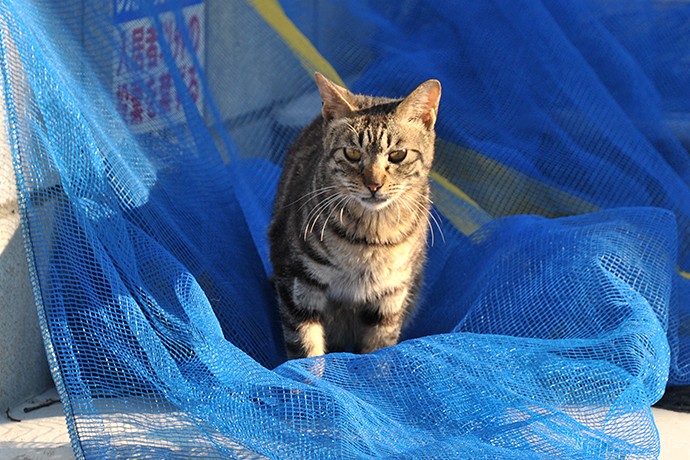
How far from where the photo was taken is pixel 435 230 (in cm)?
371

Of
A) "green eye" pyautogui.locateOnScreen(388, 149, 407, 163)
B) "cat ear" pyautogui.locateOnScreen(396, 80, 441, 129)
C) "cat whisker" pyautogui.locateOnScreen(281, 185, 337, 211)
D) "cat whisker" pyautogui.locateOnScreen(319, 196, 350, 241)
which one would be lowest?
"cat whisker" pyautogui.locateOnScreen(319, 196, 350, 241)

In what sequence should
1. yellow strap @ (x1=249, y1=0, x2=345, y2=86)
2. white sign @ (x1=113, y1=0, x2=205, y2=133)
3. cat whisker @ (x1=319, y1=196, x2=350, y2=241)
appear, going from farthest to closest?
yellow strap @ (x1=249, y1=0, x2=345, y2=86), white sign @ (x1=113, y1=0, x2=205, y2=133), cat whisker @ (x1=319, y1=196, x2=350, y2=241)

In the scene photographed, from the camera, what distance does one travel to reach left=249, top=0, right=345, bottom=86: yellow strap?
3.79m

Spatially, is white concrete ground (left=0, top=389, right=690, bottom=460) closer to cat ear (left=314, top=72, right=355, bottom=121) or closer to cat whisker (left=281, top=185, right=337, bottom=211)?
cat whisker (left=281, top=185, right=337, bottom=211)

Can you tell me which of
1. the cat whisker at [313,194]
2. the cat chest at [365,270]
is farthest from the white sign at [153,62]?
the cat chest at [365,270]

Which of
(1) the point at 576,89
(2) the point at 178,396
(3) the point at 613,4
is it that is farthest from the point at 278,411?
(3) the point at 613,4

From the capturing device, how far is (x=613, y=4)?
3.64 m

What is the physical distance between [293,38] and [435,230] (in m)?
1.05

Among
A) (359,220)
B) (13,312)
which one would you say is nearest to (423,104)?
(359,220)

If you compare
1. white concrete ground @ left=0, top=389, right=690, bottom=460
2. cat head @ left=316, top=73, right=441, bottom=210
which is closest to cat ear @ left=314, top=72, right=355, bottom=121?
cat head @ left=316, top=73, right=441, bottom=210

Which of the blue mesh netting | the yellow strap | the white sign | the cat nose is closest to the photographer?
the blue mesh netting

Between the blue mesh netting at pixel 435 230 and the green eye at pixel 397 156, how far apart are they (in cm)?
59

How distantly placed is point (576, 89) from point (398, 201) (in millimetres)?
1072

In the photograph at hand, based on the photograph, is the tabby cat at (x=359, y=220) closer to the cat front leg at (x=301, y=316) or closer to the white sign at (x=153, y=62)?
the cat front leg at (x=301, y=316)
